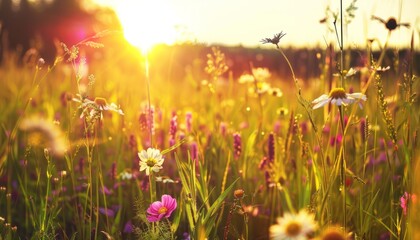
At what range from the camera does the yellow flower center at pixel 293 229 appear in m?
0.90

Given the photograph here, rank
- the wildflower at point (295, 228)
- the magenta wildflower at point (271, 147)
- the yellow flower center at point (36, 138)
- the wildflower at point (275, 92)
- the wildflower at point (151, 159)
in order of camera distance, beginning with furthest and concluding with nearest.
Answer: the wildflower at point (275, 92) → the magenta wildflower at point (271, 147) → the yellow flower center at point (36, 138) → the wildflower at point (151, 159) → the wildflower at point (295, 228)

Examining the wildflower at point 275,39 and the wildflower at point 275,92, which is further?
the wildflower at point 275,92

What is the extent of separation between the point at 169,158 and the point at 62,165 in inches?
23.5

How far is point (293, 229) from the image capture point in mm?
903

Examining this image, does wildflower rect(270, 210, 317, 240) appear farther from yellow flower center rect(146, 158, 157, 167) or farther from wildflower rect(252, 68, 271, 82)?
wildflower rect(252, 68, 271, 82)

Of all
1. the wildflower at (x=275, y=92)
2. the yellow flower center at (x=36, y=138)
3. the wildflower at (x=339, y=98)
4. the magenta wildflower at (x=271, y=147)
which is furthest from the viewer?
the wildflower at (x=275, y=92)

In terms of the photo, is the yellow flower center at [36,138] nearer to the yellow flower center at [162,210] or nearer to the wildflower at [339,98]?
the yellow flower center at [162,210]

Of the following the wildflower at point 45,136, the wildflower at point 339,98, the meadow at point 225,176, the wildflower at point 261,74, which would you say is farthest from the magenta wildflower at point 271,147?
the wildflower at point 261,74

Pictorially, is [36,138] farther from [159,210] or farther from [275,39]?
[275,39]

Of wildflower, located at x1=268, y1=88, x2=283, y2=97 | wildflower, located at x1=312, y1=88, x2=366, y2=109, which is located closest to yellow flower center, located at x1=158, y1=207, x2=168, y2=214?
wildflower, located at x1=312, y1=88, x2=366, y2=109

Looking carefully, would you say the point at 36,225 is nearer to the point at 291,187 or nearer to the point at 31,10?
the point at 291,187

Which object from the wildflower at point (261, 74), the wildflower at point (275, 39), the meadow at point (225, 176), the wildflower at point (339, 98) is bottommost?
the meadow at point (225, 176)

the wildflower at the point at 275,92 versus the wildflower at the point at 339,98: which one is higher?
the wildflower at the point at 339,98

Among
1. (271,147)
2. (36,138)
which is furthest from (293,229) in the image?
(36,138)
